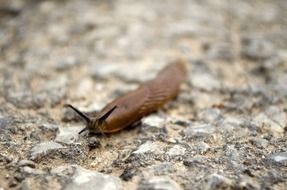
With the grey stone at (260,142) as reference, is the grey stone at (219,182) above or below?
below

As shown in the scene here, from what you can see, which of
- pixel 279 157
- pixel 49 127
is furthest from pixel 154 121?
pixel 279 157

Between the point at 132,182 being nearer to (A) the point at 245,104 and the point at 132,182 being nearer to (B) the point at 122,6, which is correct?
(A) the point at 245,104

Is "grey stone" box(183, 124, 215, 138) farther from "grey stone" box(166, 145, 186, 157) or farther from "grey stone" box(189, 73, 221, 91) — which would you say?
"grey stone" box(189, 73, 221, 91)

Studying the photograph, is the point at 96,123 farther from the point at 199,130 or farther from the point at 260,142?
the point at 260,142

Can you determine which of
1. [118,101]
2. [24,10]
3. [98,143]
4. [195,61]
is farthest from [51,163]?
[24,10]

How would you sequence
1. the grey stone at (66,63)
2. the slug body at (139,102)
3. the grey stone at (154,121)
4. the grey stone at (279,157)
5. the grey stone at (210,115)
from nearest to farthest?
1. the grey stone at (279,157)
2. the slug body at (139,102)
3. the grey stone at (154,121)
4. the grey stone at (210,115)
5. the grey stone at (66,63)

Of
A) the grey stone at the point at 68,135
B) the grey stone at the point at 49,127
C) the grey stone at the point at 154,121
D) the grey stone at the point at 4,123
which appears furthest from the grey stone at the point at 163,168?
the grey stone at the point at 4,123

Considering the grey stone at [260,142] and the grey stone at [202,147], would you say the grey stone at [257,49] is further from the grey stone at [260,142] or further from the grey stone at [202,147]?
the grey stone at [202,147]
